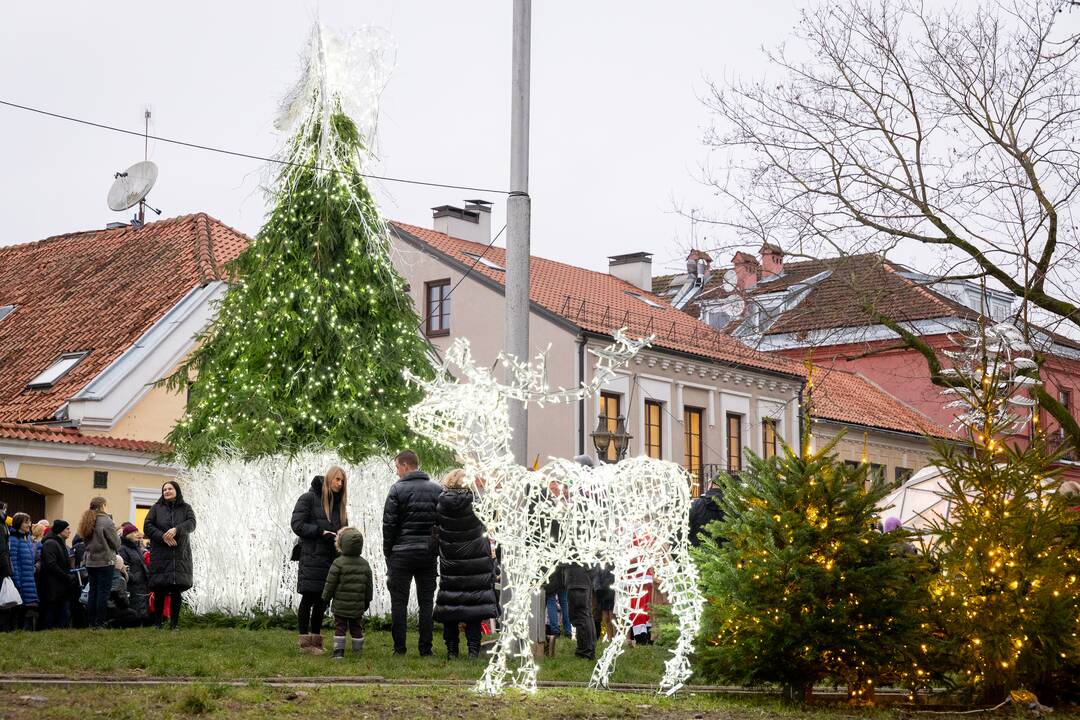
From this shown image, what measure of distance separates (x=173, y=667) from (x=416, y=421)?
9.56ft

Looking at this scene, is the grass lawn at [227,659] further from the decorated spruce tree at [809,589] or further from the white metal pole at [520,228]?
the decorated spruce tree at [809,589]

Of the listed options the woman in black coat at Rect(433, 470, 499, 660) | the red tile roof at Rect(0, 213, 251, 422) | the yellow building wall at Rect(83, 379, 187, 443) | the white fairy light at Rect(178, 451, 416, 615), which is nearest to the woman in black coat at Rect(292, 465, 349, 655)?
the woman in black coat at Rect(433, 470, 499, 660)

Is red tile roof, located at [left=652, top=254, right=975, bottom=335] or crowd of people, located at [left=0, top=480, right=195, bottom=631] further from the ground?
red tile roof, located at [left=652, top=254, right=975, bottom=335]

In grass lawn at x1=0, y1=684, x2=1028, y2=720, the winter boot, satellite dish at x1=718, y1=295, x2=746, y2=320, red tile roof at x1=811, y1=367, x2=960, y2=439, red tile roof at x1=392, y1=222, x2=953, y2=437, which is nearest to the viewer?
grass lawn at x1=0, y1=684, x2=1028, y2=720

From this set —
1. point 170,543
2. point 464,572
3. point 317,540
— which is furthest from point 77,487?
point 464,572

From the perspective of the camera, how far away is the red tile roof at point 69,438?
80.7ft

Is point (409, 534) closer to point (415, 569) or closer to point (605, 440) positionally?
point (415, 569)

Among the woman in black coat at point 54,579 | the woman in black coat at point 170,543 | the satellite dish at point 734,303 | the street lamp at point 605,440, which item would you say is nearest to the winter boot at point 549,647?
the woman in black coat at point 170,543

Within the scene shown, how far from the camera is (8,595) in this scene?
56.6ft

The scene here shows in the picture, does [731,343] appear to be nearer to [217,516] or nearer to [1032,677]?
[217,516]

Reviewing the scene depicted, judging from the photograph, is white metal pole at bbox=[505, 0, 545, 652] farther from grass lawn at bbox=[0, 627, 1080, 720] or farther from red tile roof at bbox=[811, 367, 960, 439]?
red tile roof at bbox=[811, 367, 960, 439]

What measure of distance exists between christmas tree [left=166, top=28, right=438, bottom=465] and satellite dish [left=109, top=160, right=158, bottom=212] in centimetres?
1463

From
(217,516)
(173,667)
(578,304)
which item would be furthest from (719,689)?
(578,304)

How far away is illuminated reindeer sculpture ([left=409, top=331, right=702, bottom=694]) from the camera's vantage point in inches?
446
